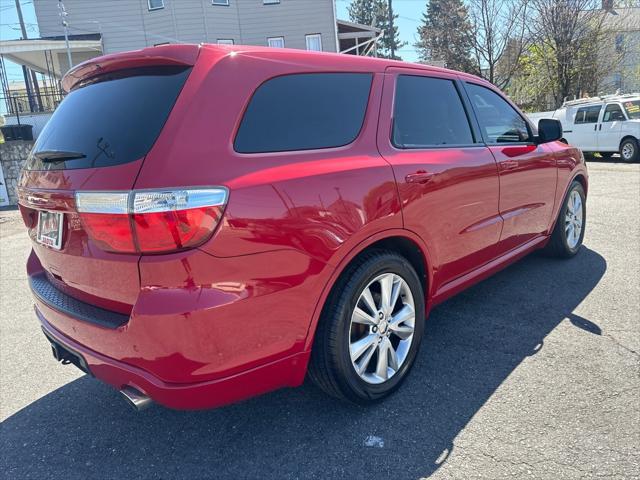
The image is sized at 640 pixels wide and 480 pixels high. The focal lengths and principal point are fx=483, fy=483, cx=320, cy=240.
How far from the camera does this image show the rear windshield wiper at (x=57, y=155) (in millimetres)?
2172

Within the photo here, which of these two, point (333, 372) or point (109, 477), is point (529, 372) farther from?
point (109, 477)

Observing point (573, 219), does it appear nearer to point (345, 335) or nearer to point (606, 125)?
point (345, 335)

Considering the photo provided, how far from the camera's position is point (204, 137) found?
1942 millimetres

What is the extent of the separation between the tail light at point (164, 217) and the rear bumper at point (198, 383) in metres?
0.54

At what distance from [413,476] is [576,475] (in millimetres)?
701

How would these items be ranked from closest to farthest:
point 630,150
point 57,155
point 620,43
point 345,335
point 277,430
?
1. point 57,155
2. point 345,335
3. point 277,430
4. point 630,150
5. point 620,43

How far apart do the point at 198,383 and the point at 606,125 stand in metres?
16.2

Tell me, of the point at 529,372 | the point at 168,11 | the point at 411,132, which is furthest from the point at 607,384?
the point at 168,11

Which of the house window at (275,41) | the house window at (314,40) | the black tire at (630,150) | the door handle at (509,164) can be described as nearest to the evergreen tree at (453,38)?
the house window at (314,40)

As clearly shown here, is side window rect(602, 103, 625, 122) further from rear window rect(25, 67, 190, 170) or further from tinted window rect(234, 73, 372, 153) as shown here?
rear window rect(25, 67, 190, 170)

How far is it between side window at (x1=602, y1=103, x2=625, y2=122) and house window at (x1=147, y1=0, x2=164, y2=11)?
17.7 metres

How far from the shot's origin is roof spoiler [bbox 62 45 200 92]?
208 centimetres

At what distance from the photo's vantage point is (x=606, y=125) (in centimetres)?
1466

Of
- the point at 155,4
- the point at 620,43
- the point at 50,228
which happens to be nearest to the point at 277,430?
the point at 50,228
